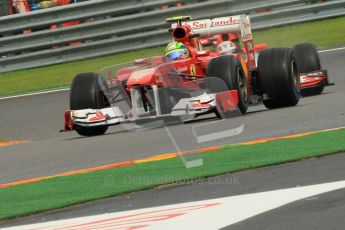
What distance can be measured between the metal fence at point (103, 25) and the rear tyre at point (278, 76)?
24.2 ft

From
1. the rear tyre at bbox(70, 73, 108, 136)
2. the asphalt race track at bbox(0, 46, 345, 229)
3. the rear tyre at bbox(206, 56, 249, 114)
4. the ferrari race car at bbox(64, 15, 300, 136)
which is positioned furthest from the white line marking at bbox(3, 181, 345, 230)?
the rear tyre at bbox(70, 73, 108, 136)

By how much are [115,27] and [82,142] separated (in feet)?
28.3

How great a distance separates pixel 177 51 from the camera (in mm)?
13227

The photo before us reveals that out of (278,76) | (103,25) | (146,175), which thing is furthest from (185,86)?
(103,25)

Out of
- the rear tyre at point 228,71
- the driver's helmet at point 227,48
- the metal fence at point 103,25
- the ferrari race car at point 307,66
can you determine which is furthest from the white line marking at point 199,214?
the metal fence at point 103,25

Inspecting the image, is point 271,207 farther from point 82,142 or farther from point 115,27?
point 115,27

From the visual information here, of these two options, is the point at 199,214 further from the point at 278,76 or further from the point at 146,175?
the point at 278,76

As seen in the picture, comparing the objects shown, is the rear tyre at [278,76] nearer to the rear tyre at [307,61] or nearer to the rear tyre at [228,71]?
the rear tyre at [228,71]

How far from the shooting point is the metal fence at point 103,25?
2069 cm

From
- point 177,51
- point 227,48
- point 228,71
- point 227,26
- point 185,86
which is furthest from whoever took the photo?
point 227,48

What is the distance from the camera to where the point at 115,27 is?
20734mm

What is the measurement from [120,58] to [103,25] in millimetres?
928

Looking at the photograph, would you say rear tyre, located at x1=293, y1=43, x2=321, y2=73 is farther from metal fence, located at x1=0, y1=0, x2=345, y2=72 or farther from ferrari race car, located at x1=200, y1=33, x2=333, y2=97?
metal fence, located at x1=0, y1=0, x2=345, y2=72

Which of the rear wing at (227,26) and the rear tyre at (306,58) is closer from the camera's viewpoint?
the rear wing at (227,26)
